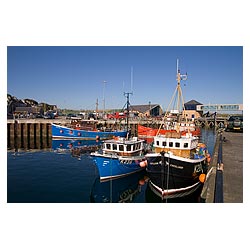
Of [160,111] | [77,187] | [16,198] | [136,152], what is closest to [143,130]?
[136,152]

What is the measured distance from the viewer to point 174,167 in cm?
925

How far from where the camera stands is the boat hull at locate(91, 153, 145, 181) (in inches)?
481

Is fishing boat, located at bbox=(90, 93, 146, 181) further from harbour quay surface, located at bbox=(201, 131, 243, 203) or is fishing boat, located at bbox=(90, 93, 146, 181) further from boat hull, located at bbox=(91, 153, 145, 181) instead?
harbour quay surface, located at bbox=(201, 131, 243, 203)

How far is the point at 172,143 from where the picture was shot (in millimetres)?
10211

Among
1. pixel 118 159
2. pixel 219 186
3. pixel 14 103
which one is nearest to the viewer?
pixel 219 186

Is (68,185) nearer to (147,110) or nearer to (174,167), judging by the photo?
(174,167)

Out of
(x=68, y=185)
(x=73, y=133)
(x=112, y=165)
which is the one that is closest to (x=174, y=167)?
(x=112, y=165)

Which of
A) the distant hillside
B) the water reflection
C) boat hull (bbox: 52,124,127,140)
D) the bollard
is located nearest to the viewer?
the bollard

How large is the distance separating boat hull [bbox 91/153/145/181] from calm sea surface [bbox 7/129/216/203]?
42 centimetres

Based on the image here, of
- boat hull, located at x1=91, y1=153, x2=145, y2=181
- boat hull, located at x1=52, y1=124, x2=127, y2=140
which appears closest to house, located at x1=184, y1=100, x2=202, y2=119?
boat hull, located at x1=52, y1=124, x2=127, y2=140

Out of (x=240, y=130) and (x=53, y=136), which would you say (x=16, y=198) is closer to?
(x=53, y=136)

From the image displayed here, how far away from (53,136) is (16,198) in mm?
24197

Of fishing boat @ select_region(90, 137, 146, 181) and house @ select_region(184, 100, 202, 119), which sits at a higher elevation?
house @ select_region(184, 100, 202, 119)

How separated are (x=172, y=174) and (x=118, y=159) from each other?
387 centimetres
